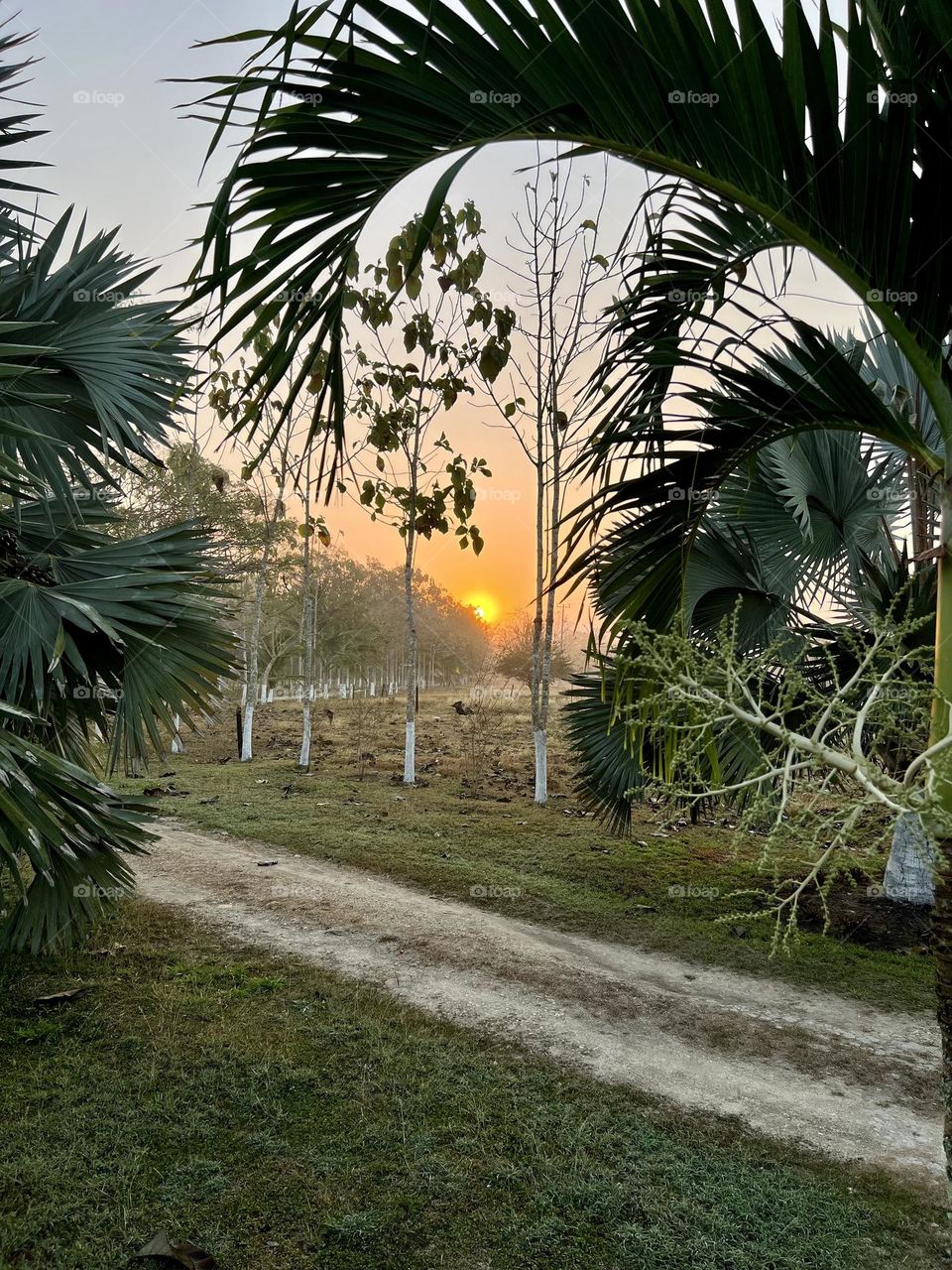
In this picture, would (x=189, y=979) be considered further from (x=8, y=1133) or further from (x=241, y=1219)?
(x=241, y=1219)

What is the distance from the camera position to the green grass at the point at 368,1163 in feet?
9.17

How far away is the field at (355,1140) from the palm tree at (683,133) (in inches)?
61.6

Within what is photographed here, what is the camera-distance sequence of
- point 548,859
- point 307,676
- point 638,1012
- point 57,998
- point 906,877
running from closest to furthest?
point 57,998
point 638,1012
point 906,877
point 548,859
point 307,676

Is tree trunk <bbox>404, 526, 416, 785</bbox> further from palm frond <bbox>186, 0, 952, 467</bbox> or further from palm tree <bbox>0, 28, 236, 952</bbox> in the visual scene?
palm frond <bbox>186, 0, 952, 467</bbox>

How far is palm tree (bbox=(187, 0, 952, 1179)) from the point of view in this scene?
193 cm

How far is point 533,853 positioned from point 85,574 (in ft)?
20.1

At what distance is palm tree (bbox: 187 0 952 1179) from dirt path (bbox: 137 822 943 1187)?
235 cm

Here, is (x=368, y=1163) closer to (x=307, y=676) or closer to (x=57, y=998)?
(x=57, y=998)

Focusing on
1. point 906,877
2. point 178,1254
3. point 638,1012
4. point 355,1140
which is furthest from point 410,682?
point 178,1254

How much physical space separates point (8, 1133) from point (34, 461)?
375cm

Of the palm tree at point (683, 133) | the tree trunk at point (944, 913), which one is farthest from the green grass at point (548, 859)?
the palm tree at point (683, 133)

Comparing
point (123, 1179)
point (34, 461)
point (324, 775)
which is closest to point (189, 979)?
point (123, 1179)

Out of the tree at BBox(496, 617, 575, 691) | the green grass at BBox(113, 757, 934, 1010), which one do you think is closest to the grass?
the green grass at BBox(113, 757, 934, 1010)

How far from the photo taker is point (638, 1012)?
5070mm
